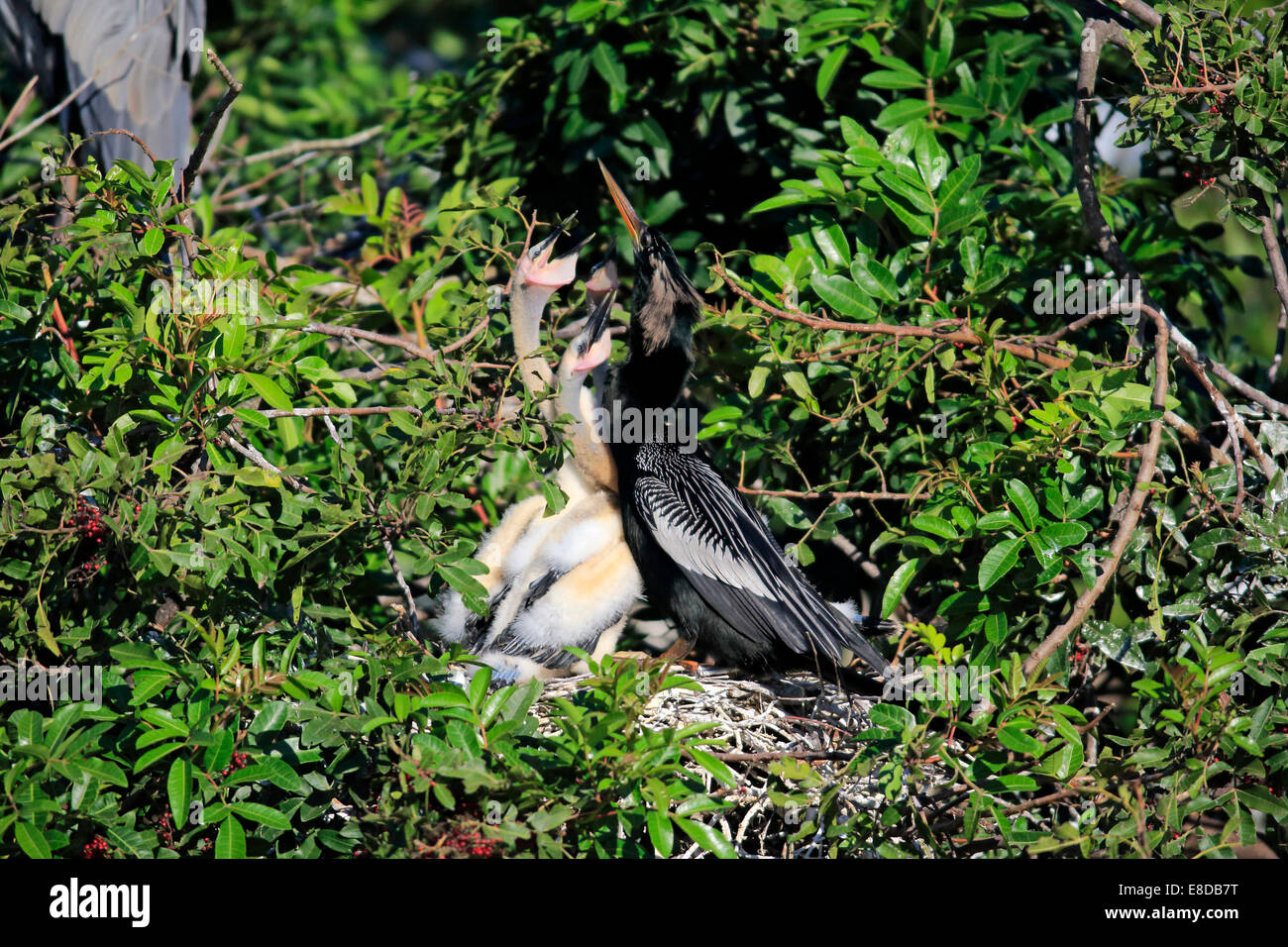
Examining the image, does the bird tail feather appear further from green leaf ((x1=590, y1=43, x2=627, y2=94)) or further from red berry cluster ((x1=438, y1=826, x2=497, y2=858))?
green leaf ((x1=590, y1=43, x2=627, y2=94))

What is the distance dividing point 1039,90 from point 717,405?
5.69 ft

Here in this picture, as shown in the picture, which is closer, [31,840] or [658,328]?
[31,840]

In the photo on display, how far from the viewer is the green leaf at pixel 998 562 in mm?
2604

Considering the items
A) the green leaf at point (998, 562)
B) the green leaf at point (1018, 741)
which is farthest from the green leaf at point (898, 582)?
the green leaf at point (1018, 741)

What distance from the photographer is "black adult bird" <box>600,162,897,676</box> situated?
3.04 metres

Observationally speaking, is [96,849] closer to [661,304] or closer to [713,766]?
[713,766]

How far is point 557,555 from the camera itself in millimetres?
3162

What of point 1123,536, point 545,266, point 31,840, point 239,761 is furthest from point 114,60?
point 1123,536

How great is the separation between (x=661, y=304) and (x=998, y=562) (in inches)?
50.8

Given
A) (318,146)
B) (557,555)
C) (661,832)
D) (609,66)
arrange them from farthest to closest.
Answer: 1. (318,146)
2. (609,66)
3. (557,555)
4. (661,832)

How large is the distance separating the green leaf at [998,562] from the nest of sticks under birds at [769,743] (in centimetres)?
49

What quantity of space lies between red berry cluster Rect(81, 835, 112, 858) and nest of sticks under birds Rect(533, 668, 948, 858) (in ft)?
3.52

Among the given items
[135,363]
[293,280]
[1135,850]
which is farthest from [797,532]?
[135,363]

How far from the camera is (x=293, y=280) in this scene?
341 centimetres
